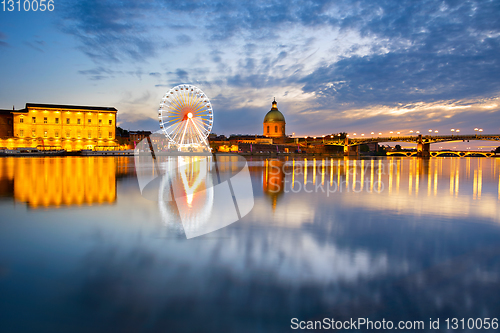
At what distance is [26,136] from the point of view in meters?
72.2

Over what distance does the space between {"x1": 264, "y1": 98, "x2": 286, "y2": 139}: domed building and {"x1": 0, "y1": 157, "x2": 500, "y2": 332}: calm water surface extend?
440 ft

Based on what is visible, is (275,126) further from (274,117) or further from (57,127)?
(57,127)

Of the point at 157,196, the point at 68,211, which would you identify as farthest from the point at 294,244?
the point at 157,196

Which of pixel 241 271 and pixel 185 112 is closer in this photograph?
pixel 241 271

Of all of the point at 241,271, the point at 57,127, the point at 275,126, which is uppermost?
the point at 275,126

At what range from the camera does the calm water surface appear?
314 centimetres

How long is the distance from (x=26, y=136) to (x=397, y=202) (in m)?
83.8

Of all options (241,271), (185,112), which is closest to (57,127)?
(185,112)

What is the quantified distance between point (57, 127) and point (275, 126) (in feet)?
290

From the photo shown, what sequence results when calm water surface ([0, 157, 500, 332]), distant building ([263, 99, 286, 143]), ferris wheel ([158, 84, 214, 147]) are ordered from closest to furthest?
calm water surface ([0, 157, 500, 332]), ferris wheel ([158, 84, 214, 147]), distant building ([263, 99, 286, 143])

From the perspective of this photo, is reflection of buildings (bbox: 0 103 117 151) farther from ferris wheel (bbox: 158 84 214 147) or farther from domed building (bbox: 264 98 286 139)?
domed building (bbox: 264 98 286 139)

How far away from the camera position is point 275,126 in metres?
142

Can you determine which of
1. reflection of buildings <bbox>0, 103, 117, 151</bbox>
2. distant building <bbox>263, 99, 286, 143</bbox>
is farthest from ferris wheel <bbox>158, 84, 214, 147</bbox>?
distant building <bbox>263, 99, 286, 143</bbox>

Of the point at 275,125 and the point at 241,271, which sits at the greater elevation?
the point at 275,125
